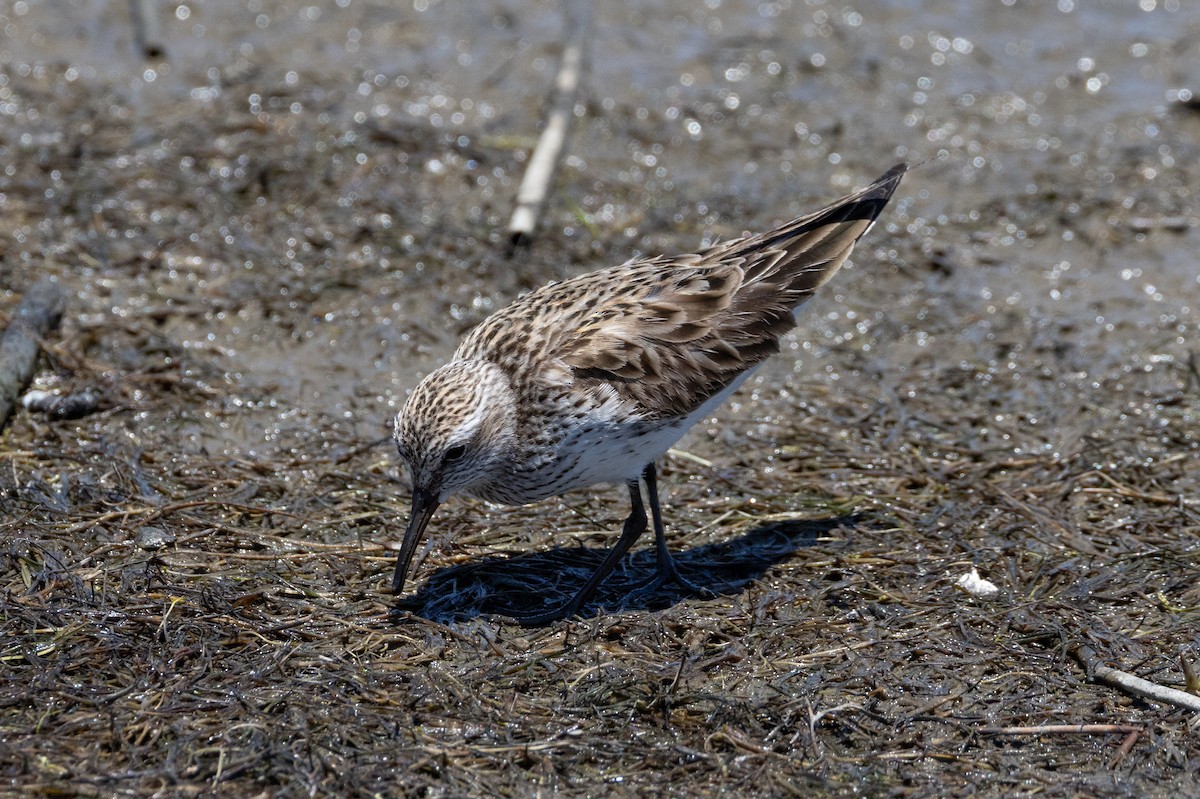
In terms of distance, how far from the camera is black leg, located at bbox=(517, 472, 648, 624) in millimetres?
6418

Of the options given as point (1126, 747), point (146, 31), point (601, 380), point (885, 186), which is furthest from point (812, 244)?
point (146, 31)

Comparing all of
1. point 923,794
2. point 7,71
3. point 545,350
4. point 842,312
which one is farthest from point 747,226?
point 7,71

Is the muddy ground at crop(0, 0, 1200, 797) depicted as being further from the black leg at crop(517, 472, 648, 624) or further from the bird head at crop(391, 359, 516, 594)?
the bird head at crop(391, 359, 516, 594)

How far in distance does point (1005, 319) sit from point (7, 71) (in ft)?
27.8

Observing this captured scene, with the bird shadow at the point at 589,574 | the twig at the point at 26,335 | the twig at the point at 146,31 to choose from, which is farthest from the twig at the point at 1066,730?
the twig at the point at 146,31

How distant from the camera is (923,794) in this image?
5.31m

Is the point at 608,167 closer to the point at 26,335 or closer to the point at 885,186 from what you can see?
the point at 885,186

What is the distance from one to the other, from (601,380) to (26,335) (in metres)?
3.95

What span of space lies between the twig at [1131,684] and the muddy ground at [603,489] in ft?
0.27

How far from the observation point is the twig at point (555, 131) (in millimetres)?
9484

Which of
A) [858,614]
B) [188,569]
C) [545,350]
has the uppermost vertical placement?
[545,350]

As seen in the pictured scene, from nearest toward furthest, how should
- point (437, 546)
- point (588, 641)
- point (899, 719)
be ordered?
point (899, 719), point (588, 641), point (437, 546)

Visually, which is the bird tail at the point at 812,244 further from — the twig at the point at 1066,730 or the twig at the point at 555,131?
the twig at the point at 555,131

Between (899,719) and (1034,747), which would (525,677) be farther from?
(1034,747)
